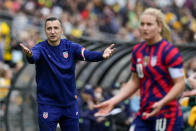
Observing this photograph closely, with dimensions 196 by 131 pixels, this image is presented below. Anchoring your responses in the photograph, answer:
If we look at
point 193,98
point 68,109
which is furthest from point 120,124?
point 68,109

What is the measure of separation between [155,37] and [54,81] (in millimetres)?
1346

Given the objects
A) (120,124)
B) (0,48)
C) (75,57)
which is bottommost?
(120,124)

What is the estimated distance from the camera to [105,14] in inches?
766

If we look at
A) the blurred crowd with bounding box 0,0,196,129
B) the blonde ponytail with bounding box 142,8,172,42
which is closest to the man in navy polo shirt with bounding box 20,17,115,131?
the blonde ponytail with bounding box 142,8,172,42

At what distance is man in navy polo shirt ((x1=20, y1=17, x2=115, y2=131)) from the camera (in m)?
6.66

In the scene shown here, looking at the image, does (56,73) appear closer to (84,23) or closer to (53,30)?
(53,30)

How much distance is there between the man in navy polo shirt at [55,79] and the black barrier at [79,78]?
3.56 meters

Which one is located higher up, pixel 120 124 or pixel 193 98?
pixel 193 98

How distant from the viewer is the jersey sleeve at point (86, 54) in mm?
6473

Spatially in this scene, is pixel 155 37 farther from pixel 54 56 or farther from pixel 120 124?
pixel 120 124

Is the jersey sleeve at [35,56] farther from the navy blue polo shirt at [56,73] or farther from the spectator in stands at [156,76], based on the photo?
the spectator in stands at [156,76]

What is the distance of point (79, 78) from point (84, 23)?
7.43 metres

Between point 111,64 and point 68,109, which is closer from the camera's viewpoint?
point 68,109

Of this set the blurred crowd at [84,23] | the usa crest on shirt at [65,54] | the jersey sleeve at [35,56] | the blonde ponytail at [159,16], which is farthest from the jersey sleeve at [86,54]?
the blurred crowd at [84,23]
